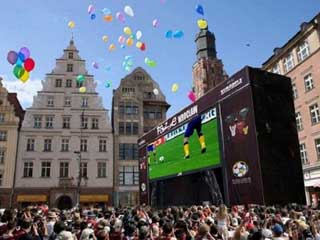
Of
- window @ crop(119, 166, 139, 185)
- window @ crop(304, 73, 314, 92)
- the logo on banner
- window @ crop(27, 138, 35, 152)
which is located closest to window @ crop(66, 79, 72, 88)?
window @ crop(27, 138, 35, 152)

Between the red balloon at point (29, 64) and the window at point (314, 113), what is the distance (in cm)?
2239

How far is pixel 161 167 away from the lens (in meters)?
26.6

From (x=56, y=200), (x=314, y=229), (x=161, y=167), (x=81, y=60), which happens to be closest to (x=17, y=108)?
(x=81, y=60)

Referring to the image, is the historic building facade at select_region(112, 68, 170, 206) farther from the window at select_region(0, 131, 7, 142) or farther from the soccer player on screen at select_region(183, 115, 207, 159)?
the soccer player on screen at select_region(183, 115, 207, 159)

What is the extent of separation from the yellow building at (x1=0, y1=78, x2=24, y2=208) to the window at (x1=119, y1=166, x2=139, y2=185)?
41.2 ft

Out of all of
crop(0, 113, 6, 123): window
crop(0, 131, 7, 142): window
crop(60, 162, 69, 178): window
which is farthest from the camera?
crop(0, 113, 6, 123): window

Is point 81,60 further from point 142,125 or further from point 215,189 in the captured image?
point 215,189

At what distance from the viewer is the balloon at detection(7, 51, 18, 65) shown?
15.8m

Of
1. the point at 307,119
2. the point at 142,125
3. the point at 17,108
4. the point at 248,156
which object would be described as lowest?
the point at 248,156

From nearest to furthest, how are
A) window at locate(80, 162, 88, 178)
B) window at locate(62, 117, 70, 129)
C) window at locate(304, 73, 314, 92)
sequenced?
1. window at locate(304, 73, 314, 92)
2. window at locate(80, 162, 88, 178)
3. window at locate(62, 117, 70, 129)

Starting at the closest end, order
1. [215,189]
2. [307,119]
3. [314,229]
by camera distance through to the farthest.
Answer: [314,229], [215,189], [307,119]

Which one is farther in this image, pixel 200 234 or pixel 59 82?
pixel 59 82

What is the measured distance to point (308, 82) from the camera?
28.6 metres

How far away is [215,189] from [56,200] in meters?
24.1
